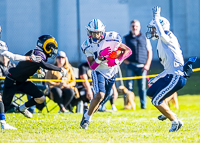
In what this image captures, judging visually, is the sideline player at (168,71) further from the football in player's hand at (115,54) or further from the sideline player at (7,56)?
the sideline player at (7,56)

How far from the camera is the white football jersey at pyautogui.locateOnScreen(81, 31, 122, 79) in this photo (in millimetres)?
7488

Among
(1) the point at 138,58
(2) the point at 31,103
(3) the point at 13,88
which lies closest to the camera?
(3) the point at 13,88

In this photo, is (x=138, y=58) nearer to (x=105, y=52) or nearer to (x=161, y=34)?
(x=105, y=52)

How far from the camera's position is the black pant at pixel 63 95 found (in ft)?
34.4

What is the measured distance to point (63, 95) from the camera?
35.0 ft

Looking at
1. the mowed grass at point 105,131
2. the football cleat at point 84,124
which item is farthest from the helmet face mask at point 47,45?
the football cleat at point 84,124

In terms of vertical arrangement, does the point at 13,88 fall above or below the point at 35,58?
below

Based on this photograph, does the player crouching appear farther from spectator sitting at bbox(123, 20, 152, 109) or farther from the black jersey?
spectator sitting at bbox(123, 20, 152, 109)

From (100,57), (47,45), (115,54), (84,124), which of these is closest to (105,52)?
(100,57)

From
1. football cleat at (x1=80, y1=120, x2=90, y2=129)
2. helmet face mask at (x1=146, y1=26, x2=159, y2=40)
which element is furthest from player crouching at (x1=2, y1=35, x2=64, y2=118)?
helmet face mask at (x1=146, y1=26, x2=159, y2=40)

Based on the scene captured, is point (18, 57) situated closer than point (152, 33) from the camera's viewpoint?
No

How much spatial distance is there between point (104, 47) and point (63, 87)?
3371 millimetres

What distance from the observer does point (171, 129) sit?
270 inches

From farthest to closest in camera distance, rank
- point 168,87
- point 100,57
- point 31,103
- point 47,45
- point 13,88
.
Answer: point 31,103
point 13,88
point 47,45
point 100,57
point 168,87
